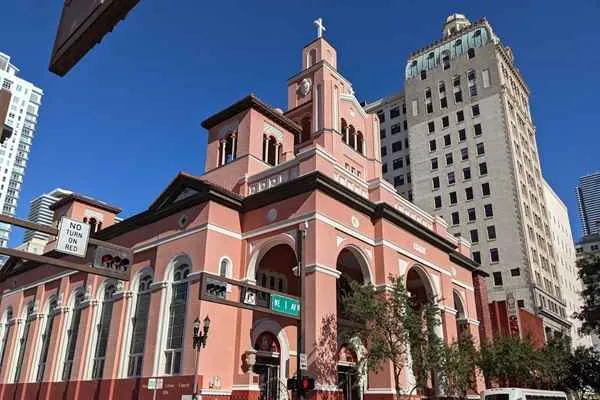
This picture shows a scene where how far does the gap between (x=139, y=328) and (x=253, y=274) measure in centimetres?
708

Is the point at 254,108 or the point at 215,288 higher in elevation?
the point at 254,108

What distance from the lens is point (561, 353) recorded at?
3781 centimetres

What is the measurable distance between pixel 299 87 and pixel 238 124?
709 cm

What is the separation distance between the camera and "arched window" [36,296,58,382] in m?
32.2

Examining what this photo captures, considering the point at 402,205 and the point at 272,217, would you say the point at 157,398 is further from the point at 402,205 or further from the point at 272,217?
the point at 402,205

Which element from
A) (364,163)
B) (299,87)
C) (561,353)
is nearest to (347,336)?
(364,163)

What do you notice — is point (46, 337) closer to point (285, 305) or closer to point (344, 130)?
point (285, 305)

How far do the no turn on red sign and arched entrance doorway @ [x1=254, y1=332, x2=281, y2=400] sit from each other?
592 inches

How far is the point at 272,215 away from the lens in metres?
24.6

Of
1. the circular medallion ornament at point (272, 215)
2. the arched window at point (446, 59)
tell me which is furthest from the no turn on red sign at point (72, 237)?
the arched window at point (446, 59)

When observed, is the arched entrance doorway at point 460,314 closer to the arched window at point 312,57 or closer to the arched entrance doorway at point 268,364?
the arched entrance doorway at point 268,364

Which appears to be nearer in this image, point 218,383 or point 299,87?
point 218,383

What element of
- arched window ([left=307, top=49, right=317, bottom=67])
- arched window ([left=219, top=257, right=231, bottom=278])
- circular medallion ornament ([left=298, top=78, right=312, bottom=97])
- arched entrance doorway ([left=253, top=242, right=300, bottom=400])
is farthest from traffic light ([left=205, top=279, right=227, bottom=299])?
arched window ([left=307, top=49, right=317, bottom=67])

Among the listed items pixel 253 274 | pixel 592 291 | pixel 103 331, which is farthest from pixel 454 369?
pixel 103 331
